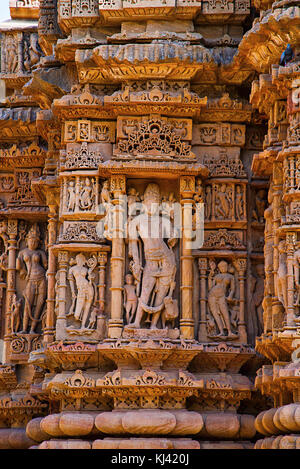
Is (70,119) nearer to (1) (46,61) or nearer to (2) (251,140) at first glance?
(1) (46,61)

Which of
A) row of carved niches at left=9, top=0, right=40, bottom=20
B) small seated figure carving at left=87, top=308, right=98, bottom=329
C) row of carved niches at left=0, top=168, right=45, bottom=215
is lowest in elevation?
small seated figure carving at left=87, top=308, right=98, bottom=329

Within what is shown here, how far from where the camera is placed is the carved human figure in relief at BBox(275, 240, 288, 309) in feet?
49.6

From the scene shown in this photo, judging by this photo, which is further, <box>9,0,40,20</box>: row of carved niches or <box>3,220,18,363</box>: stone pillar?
<box>9,0,40,20</box>: row of carved niches

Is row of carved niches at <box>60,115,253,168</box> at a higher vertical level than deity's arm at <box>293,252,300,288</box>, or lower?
higher

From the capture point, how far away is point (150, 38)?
17156 mm

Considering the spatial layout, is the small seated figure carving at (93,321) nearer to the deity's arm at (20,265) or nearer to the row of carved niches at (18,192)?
the deity's arm at (20,265)

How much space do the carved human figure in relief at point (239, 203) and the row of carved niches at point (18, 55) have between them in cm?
518

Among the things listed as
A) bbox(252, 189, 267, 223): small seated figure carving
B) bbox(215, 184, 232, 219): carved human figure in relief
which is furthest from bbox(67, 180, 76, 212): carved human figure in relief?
bbox(252, 189, 267, 223): small seated figure carving

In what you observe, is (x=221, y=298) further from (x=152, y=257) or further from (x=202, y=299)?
(x=152, y=257)

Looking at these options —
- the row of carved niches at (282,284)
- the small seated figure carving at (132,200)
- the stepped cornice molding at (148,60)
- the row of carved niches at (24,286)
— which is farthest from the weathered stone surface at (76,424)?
the stepped cornice molding at (148,60)

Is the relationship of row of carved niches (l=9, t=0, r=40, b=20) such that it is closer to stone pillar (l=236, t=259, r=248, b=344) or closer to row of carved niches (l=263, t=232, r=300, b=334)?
stone pillar (l=236, t=259, r=248, b=344)

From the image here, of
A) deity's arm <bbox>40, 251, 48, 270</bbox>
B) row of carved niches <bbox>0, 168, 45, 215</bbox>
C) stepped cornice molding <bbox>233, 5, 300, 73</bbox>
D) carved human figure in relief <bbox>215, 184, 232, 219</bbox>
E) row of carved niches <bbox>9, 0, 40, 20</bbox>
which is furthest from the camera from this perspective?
row of carved niches <bbox>9, 0, 40, 20</bbox>
